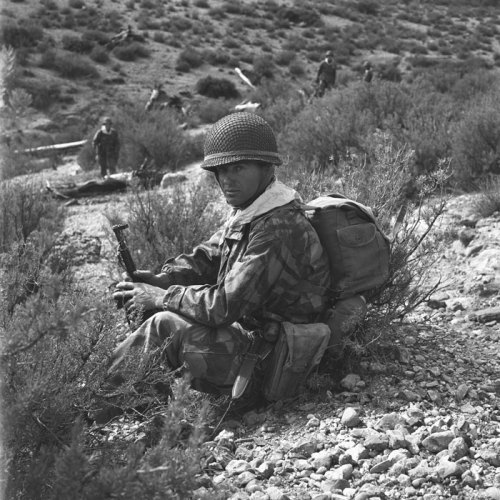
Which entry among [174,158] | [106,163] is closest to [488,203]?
[174,158]

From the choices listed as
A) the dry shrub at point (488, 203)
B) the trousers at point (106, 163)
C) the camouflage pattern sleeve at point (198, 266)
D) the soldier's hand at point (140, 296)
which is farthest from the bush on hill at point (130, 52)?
the soldier's hand at point (140, 296)

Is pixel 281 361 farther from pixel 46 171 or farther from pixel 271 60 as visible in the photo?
pixel 271 60

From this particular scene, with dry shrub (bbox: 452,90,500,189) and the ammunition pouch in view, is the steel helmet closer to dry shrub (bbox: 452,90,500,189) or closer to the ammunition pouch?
the ammunition pouch

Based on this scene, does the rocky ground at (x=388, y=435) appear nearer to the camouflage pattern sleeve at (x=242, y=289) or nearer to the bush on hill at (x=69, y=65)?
the camouflage pattern sleeve at (x=242, y=289)

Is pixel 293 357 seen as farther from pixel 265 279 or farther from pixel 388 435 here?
pixel 388 435

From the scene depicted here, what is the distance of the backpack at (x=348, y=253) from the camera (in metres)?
3.49

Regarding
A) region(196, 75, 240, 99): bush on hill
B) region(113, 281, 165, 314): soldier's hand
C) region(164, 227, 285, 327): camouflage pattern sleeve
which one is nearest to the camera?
region(164, 227, 285, 327): camouflage pattern sleeve

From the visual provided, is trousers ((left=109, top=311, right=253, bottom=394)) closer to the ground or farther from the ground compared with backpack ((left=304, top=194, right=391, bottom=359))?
closer to the ground

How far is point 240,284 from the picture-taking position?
3.19 metres

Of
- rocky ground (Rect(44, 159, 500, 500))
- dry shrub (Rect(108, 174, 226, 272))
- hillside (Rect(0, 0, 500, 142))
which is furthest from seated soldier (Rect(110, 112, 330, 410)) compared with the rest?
hillside (Rect(0, 0, 500, 142))

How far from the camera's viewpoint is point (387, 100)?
1181 cm

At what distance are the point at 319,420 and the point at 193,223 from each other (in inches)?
138

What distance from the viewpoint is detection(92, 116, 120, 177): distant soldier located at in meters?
13.9

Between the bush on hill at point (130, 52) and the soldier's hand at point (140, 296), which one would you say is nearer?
the soldier's hand at point (140, 296)
